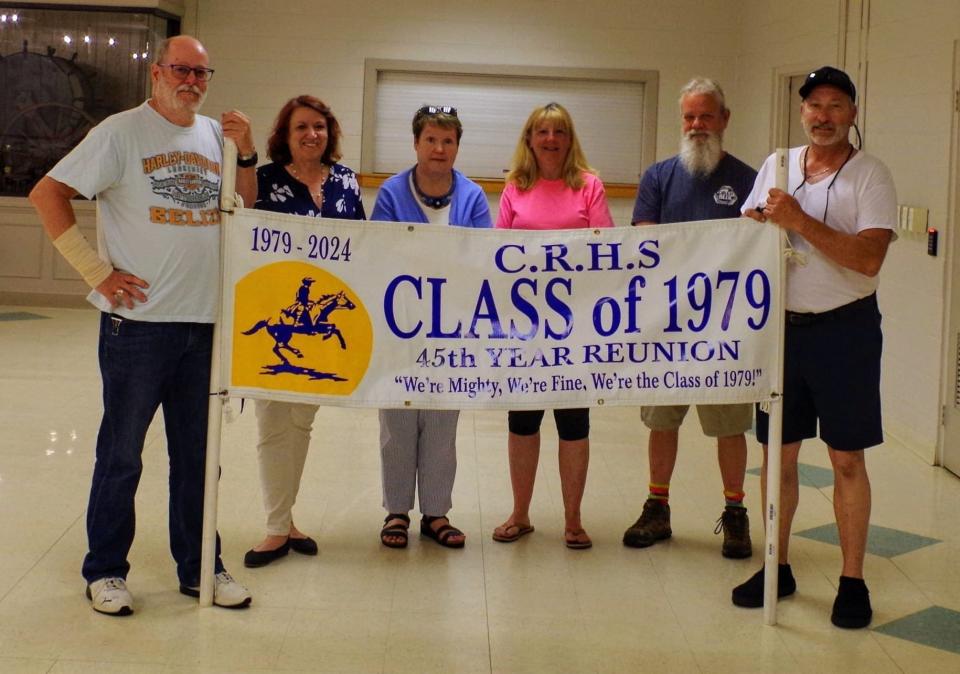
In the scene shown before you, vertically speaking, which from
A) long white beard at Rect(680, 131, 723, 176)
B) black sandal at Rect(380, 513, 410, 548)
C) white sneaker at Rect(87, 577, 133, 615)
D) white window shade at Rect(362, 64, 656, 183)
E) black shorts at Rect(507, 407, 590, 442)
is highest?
white window shade at Rect(362, 64, 656, 183)

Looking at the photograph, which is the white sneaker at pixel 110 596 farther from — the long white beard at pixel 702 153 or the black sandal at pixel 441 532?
the long white beard at pixel 702 153

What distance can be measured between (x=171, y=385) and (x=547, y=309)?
1.08 meters

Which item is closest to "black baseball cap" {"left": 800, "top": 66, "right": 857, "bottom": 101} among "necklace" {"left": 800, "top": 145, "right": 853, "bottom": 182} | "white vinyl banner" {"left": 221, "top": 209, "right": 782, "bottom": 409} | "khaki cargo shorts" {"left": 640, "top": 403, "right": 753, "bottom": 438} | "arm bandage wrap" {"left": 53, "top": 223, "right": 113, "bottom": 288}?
"necklace" {"left": 800, "top": 145, "right": 853, "bottom": 182}

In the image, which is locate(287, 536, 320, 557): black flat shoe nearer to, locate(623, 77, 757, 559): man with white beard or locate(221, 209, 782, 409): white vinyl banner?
locate(221, 209, 782, 409): white vinyl banner

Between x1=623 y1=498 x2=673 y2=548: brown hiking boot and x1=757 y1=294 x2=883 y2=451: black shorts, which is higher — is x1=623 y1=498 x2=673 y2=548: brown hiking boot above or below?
below

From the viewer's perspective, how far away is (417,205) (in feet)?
13.1

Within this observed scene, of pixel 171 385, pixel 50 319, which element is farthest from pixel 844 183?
pixel 50 319

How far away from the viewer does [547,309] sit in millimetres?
3465

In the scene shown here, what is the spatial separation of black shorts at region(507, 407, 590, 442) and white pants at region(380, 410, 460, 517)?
0.21m

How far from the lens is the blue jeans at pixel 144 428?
129 inches

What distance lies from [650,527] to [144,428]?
178 cm

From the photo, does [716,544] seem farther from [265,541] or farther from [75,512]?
[75,512]

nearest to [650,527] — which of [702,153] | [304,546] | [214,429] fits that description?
[304,546]

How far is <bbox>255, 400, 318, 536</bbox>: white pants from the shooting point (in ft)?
12.8
